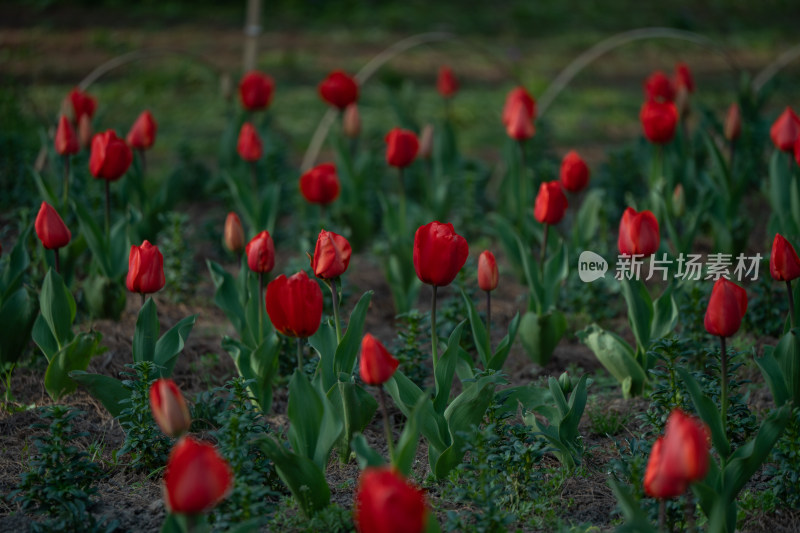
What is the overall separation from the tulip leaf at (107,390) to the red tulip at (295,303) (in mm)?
720

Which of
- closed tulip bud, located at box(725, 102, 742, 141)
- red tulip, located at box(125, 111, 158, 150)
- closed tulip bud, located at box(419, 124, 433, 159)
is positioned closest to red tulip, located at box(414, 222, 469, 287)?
red tulip, located at box(125, 111, 158, 150)

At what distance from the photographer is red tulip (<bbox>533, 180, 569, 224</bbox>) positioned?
10.3 feet

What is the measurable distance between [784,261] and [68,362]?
216cm

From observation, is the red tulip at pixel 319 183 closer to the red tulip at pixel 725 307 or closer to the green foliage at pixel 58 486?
the green foliage at pixel 58 486

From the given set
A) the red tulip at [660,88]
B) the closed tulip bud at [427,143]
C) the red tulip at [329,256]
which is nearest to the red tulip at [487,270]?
the red tulip at [329,256]

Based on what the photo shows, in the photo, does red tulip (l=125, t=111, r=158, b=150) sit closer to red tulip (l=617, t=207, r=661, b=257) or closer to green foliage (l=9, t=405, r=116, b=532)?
green foliage (l=9, t=405, r=116, b=532)

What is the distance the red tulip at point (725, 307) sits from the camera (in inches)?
86.4

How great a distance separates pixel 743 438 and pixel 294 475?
1.30 m

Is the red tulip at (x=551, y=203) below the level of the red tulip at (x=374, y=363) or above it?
above

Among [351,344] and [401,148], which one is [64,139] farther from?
[351,344]

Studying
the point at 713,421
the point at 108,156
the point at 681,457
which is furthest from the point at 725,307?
the point at 108,156

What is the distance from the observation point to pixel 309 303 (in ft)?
7.22

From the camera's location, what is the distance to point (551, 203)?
316cm

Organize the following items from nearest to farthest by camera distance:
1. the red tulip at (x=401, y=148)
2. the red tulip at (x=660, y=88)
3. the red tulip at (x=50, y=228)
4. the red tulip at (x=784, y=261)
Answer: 1. the red tulip at (x=784, y=261)
2. the red tulip at (x=50, y=228)
3. the red tulip at (x=401, y=148)
4. the red tulip at (x=660, y=88)
